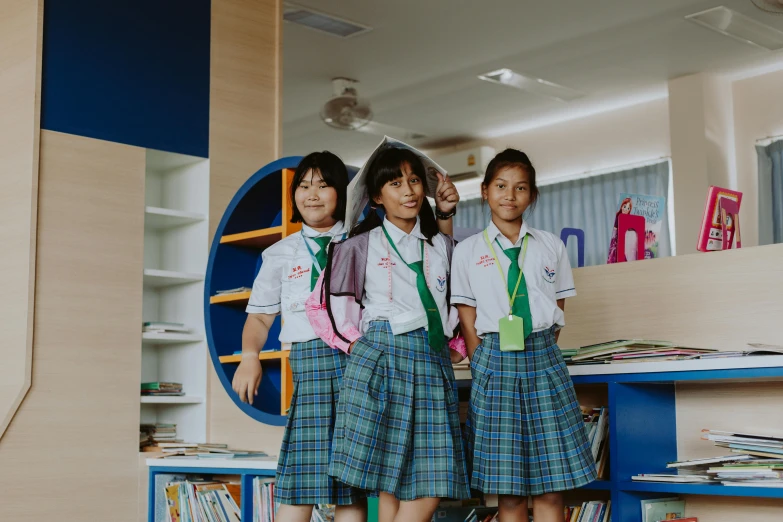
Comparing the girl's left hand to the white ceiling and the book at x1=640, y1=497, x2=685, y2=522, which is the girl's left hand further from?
the white ceiling

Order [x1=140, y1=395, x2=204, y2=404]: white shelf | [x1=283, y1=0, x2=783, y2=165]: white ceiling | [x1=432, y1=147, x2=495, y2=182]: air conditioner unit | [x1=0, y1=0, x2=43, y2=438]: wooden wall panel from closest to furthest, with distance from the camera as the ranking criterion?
[x1=0, y1=0, x2=43, y2=438]: wooden wall panel < [x1=140, y1=395, x2=204, y2=404]: white shelf < [x1=283, y1=0, x2=783, y2=165]: white ceiling < [x1=432, y1=147, x2=495, y2=182]: air conditioner unit

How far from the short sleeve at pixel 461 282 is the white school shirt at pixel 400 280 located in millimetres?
28

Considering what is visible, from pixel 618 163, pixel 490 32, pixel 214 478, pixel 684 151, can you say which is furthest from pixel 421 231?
pixel 618 163

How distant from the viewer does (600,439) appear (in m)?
2.50

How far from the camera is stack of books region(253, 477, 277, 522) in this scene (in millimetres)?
2895

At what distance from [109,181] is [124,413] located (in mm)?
844

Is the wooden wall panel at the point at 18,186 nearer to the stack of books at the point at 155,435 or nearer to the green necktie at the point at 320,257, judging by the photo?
the stack of books at the point at 155,435

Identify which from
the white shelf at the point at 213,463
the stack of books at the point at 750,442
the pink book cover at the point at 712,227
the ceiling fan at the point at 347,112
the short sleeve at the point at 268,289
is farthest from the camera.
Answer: the ceiling fan at the point at 347,112

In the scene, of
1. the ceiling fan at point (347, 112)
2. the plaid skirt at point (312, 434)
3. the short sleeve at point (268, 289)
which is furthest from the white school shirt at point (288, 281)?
the ceiling fan at point (347, 112)

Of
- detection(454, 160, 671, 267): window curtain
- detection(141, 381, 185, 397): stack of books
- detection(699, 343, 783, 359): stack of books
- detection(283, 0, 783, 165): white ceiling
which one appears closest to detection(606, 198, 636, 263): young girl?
detection(699, 343, 783, 359): stack of books

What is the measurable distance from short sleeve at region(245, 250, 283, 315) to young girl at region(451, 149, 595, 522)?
0.54 meters

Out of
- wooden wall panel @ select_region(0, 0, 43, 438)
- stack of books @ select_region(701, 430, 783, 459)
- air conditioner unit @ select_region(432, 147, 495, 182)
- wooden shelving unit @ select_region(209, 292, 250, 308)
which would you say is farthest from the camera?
air conditioner unit @ select_region(432, 147, 495, 182)

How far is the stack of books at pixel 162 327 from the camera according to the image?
11.6 ft

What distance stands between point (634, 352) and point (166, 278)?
1.93 m
